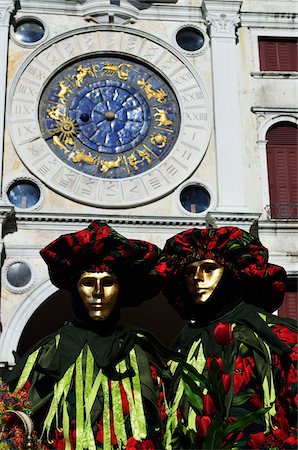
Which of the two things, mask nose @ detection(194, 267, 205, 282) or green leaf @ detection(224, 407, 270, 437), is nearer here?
green leaf @ detection(224, 407, 270, 437)

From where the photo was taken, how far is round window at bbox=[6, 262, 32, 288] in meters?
12.5

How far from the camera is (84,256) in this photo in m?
4.84

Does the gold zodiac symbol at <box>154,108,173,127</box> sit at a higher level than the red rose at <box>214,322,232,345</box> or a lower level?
higher

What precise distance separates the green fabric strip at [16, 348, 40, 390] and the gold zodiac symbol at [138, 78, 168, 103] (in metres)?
9.66

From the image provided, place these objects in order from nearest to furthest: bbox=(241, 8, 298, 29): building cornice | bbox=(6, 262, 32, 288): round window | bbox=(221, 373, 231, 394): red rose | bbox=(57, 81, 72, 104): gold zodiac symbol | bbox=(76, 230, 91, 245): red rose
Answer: bbox=(221, 373, 231, 394): red rose
bbox=(76, 230, 91, 245): red rose
bbox=(6, 262, 32, 288): round window
bbox=(57, 81, 72, 104): gold zodiac symbol
bbox=(241, 8, 298, 29): building cornice

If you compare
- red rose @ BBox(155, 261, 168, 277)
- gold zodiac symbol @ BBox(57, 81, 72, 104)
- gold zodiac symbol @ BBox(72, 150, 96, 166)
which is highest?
gold zodiac symbol @ BBox(57, 81, 72, 104)

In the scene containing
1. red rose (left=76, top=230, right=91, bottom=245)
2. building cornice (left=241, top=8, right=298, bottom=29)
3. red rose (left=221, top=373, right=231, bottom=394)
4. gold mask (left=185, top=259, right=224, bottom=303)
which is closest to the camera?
red rose (left=221, top=373, right=231, bottom=394)

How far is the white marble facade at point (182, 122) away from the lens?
501 inches

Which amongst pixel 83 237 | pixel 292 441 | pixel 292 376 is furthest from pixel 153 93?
pixel 292 441

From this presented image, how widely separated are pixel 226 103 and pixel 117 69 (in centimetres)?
189

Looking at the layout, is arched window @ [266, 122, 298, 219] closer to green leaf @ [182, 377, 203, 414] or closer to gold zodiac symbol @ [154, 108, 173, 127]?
gold zodiac symbol @ [154, 108, 173, 127]

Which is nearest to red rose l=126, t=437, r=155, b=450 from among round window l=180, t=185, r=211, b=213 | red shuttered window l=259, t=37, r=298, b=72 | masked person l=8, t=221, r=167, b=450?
masked person l=8, t=221, r=167, b=450

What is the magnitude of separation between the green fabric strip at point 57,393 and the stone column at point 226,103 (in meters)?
8.54

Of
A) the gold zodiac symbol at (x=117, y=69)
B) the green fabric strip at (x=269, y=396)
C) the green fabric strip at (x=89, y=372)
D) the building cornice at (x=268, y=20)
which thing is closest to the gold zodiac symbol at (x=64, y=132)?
the gold zodiac symbol at (x=117, y=69)
